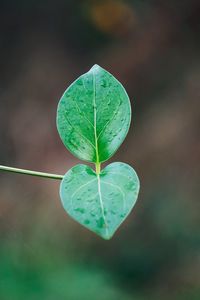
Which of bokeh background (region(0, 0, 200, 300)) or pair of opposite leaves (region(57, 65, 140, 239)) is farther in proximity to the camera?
bokeh background (region(0, 0, 200, 300))

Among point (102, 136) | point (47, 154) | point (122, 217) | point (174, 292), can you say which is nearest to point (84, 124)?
point (102, 136)

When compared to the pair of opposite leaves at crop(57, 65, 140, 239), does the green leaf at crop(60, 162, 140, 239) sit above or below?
below

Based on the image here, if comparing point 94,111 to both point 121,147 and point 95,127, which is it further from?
point 121,147

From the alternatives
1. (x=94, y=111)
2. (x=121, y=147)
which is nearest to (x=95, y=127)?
(x=94, y=111)

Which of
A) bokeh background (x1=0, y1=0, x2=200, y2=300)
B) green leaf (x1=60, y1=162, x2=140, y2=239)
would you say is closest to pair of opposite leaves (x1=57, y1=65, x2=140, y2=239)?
green leaf (x1=60, y1=162, x2=140, y2=239)

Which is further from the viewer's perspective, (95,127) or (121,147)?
(121,147)

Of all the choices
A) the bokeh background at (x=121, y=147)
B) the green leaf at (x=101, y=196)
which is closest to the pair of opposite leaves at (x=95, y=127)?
the green leaf at (x=101, y=196)

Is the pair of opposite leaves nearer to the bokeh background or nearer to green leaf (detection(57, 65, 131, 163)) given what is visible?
green leaf (detection(57, 65, 131, 163))
